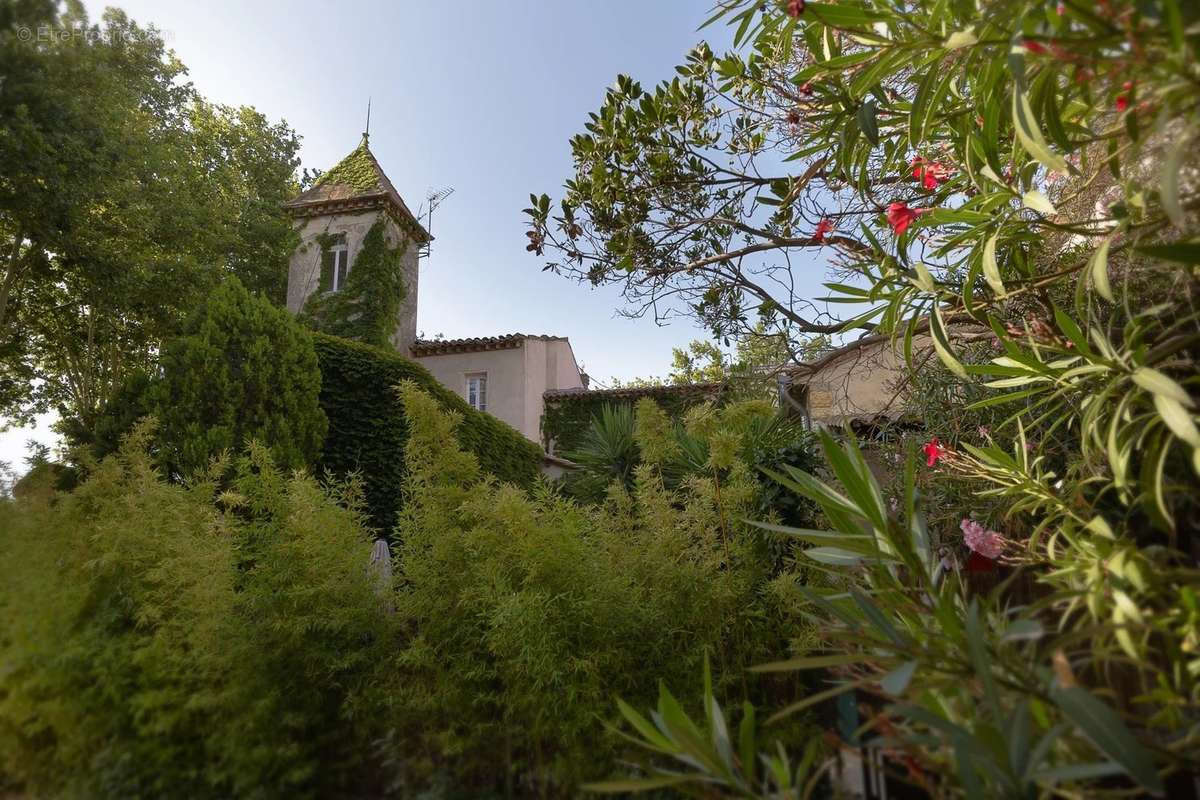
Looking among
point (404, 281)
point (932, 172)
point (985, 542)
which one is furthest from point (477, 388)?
point (985, 542)

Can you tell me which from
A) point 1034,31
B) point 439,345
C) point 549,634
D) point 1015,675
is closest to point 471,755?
point 549,634

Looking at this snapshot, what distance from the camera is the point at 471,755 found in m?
1.62

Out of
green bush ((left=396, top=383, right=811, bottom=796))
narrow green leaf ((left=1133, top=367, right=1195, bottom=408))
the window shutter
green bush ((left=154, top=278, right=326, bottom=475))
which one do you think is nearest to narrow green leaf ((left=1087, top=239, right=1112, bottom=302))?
narrow green leaf ((left=1133, top=367, right=1195, bottom=408))

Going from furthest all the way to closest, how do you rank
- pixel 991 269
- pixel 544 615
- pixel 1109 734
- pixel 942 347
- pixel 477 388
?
pixel 477 388 → pixel 544 615 → pixel 942 347 → pixel 991 269 → pixel 1109 734

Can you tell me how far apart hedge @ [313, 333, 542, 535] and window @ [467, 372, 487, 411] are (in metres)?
4.90

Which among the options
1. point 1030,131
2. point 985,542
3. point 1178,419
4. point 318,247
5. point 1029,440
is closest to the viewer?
point 1178,419

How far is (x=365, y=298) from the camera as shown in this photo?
11.4m

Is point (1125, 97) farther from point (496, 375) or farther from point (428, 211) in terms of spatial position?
point (496, 375)

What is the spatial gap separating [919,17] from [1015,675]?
1.29 m

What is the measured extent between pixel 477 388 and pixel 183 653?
12.5 m

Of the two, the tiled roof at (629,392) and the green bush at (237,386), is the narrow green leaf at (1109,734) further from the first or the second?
the tiled roof at (629,392)

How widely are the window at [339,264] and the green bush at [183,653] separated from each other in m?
9.96

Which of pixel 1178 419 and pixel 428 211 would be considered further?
pixel 428 211

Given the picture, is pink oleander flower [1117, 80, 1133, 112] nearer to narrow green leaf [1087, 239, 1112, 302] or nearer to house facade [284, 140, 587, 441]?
narrow green leaf [1087, 239, 1112, 302]
